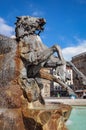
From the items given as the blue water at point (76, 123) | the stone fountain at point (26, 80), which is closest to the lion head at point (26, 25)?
the stone fountain at point (26, 80)

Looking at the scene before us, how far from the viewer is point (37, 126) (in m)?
6.51

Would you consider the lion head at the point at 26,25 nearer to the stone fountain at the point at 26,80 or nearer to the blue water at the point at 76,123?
the stone fountain at the point at 26,80

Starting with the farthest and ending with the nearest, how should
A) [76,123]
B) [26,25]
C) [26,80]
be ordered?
[76,123]
[26,25]
[26,80]

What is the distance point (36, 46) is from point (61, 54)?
0.95 meters

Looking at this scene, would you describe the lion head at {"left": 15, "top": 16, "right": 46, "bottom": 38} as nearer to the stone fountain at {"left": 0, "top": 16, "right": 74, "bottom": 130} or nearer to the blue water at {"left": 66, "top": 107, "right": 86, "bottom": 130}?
the stone fountain at {"left": 0, "top": 16, "right": 74, "bottom": 130}

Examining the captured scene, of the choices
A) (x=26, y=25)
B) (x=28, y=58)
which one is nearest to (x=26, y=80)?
(x=28, y=58)

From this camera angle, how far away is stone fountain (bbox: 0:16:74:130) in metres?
6.68

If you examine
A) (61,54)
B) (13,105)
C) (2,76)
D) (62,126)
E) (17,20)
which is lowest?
(62,126)

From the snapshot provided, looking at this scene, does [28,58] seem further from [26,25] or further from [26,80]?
[26,25]

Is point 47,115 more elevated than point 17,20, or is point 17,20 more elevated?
point 17,20

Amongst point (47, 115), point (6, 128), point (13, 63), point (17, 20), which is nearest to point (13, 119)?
point (6, 128)

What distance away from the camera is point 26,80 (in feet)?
23.9

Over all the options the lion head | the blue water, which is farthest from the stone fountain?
the blue water

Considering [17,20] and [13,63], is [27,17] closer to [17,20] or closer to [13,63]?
[17,20]
